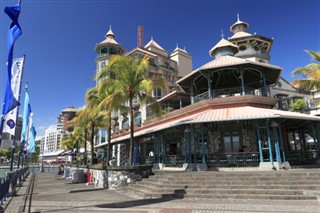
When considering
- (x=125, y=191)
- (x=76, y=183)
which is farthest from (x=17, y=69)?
(x=76, y=183)

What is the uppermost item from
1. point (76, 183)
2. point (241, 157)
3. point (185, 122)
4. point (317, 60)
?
point (317, 60)

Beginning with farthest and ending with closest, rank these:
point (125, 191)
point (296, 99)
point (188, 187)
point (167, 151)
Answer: point (296, 99) < point (167, 151) < point (125, 191) < point (188, 187)

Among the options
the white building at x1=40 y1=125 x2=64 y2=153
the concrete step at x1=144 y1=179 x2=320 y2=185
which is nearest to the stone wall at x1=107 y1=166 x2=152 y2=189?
the concrete step at x1=144 y1=179 x2=320 y2=185

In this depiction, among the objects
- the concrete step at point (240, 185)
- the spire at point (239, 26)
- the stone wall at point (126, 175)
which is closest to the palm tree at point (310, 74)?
the concrete step at point (240, 185)

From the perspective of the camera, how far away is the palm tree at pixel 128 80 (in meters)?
14.5

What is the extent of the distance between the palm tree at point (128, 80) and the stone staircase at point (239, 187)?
11.9 feet

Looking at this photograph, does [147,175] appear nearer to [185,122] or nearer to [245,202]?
[185,122]

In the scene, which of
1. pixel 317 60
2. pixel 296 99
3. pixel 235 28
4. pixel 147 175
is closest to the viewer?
pixel 147 175

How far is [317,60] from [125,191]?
15.6m

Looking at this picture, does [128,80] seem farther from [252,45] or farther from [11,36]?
[252,45]

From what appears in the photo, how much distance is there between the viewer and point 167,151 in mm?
25578

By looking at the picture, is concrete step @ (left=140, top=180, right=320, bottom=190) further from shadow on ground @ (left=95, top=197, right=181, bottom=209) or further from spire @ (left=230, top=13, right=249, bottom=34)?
spire @ (left=230, top=13, right=249, bottom=34)

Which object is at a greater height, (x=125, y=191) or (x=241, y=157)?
(x=241, y=157)

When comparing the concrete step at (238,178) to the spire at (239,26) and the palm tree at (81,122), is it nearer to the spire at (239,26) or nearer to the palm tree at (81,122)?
the palm tree at (81,122)
